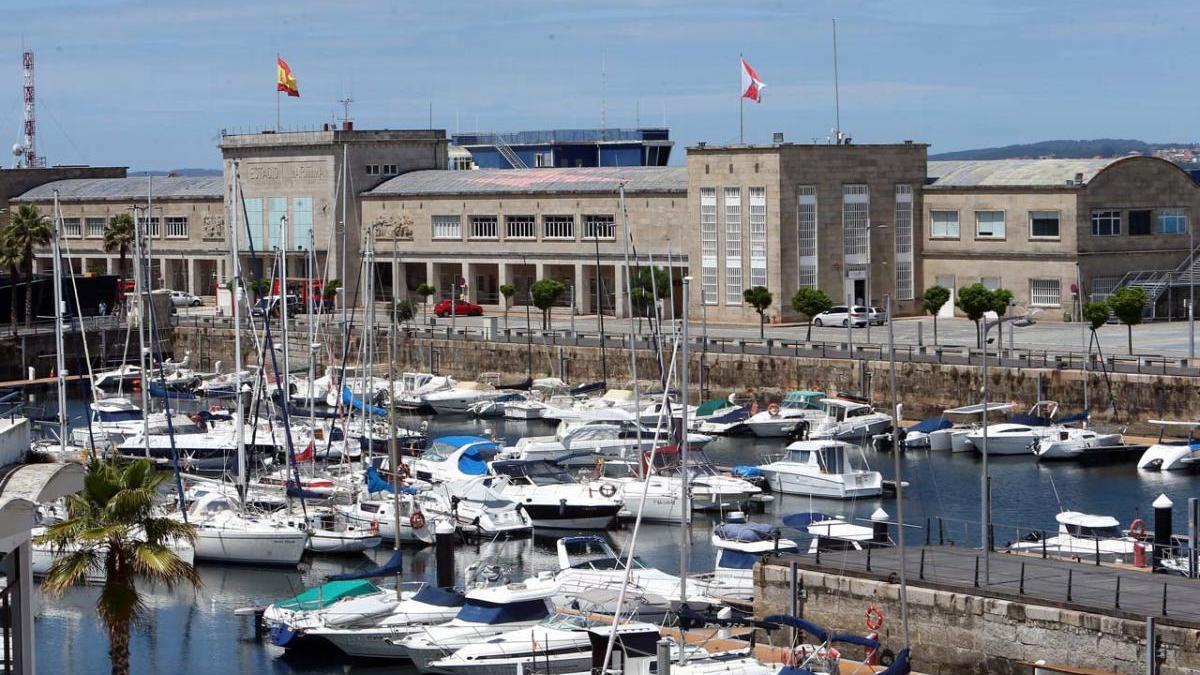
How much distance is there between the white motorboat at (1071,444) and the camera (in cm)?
6369

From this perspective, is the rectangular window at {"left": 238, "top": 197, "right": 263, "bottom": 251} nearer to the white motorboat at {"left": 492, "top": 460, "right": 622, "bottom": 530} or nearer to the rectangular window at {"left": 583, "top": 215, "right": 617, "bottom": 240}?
the rectangular window at {"left": 583, "top": 215, "right": 617, "bottom": 240}

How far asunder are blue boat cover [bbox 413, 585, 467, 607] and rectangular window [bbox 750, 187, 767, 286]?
51836 mm

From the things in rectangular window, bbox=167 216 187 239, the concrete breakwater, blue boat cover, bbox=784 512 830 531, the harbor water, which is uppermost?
rectangular window, bbox=167 216 187 239

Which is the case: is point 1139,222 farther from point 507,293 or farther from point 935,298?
point 507,293

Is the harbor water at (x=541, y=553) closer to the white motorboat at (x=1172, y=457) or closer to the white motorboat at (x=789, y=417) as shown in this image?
the white motorboat at (x=1172, y=457)

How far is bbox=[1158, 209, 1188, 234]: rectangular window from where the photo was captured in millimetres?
90625

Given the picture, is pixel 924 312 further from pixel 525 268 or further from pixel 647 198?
pixel 525 268

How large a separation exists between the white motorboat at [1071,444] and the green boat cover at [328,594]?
29.2 meters

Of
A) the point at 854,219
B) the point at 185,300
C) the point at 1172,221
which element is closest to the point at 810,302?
the point at 854,219

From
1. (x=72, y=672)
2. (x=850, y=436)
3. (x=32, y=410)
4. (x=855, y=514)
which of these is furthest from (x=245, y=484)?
(x=32, y=410)

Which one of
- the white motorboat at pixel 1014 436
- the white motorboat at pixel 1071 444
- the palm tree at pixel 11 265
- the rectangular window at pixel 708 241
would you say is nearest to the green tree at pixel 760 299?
the rectangular window at pixel 708 241

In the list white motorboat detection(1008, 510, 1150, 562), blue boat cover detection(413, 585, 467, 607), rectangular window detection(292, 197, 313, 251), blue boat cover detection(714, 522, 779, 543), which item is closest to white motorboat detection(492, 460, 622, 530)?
blue boat cover detection(714, 522, 779, 543)

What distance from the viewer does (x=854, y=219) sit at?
92.6 meters

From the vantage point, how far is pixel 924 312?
305ft
